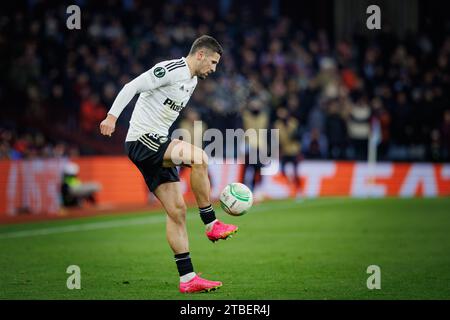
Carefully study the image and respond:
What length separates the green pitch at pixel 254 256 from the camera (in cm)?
896

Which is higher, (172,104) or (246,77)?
(246,77)

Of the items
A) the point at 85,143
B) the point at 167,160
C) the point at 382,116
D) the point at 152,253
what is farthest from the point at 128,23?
the point at 167,160

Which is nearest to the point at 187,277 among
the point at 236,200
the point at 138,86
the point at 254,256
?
the point at 236,200

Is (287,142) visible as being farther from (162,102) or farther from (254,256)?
(162,102)

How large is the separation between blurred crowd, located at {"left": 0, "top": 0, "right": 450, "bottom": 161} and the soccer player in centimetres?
1190


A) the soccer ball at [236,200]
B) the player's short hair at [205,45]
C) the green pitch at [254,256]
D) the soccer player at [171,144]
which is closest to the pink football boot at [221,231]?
the soccer player at [171,144]

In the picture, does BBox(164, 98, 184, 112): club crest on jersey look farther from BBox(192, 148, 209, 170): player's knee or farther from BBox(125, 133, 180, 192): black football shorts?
BBox(192, 148, 209, 170): player's knee

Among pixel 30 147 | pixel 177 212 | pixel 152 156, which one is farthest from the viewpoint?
pixel 30 147

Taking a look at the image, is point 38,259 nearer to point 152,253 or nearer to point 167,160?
point 152,253

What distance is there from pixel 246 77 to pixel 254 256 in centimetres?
1407

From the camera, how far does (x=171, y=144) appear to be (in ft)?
28.7

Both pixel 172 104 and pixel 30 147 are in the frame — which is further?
pixel 30 147

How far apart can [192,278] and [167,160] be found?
1.17 metres

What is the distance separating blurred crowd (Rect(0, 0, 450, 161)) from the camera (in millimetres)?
22797
